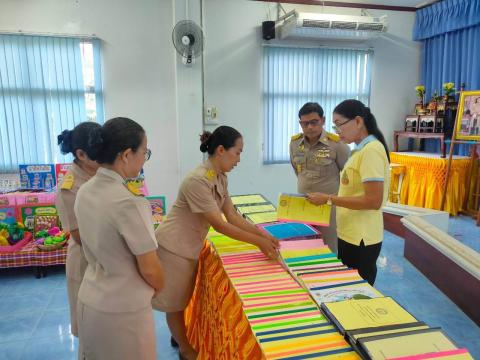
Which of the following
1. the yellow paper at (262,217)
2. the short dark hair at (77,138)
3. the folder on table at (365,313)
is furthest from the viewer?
the yellow paper at (262,217)

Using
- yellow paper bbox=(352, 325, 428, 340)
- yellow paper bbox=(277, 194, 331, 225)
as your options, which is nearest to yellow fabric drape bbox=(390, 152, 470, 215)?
yellow paper bbox=(277, 194, 331, 225)

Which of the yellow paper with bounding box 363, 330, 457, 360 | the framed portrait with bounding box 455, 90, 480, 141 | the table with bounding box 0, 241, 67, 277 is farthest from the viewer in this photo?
the framed portrait with bounding box 455, 90, 480, 141

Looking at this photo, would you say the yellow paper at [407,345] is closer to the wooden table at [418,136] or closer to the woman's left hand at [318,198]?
the woman's left hand at [318,198]

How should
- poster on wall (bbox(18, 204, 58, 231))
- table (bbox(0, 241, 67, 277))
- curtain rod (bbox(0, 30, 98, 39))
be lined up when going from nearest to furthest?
table (bbox(0, 241, 67, 277)) < poster on wall (bbox(18, 204, 58, 231)) < curtain rod (bbox(0, 30, 98, 39))

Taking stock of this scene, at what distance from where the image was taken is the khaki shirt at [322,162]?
220 centimetres

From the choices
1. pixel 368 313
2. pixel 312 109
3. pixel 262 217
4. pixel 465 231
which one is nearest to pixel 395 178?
pixel 465 231

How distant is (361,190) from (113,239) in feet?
3.70

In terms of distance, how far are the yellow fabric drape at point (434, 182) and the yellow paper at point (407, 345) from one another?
14.1ft

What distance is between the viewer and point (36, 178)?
385 centimetres

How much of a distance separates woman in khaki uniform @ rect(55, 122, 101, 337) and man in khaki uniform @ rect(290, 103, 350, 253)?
1255mm

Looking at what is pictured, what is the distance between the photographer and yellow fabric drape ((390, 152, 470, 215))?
4.65m

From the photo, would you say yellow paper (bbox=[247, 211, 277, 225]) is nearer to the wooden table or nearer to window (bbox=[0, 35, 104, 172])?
window (bbox=[0, 35, 104, 172])

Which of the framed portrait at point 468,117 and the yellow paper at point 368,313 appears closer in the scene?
the yellow paper at point 368,313

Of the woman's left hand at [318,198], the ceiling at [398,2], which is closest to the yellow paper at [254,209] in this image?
the woman's left hand at [318,198]
